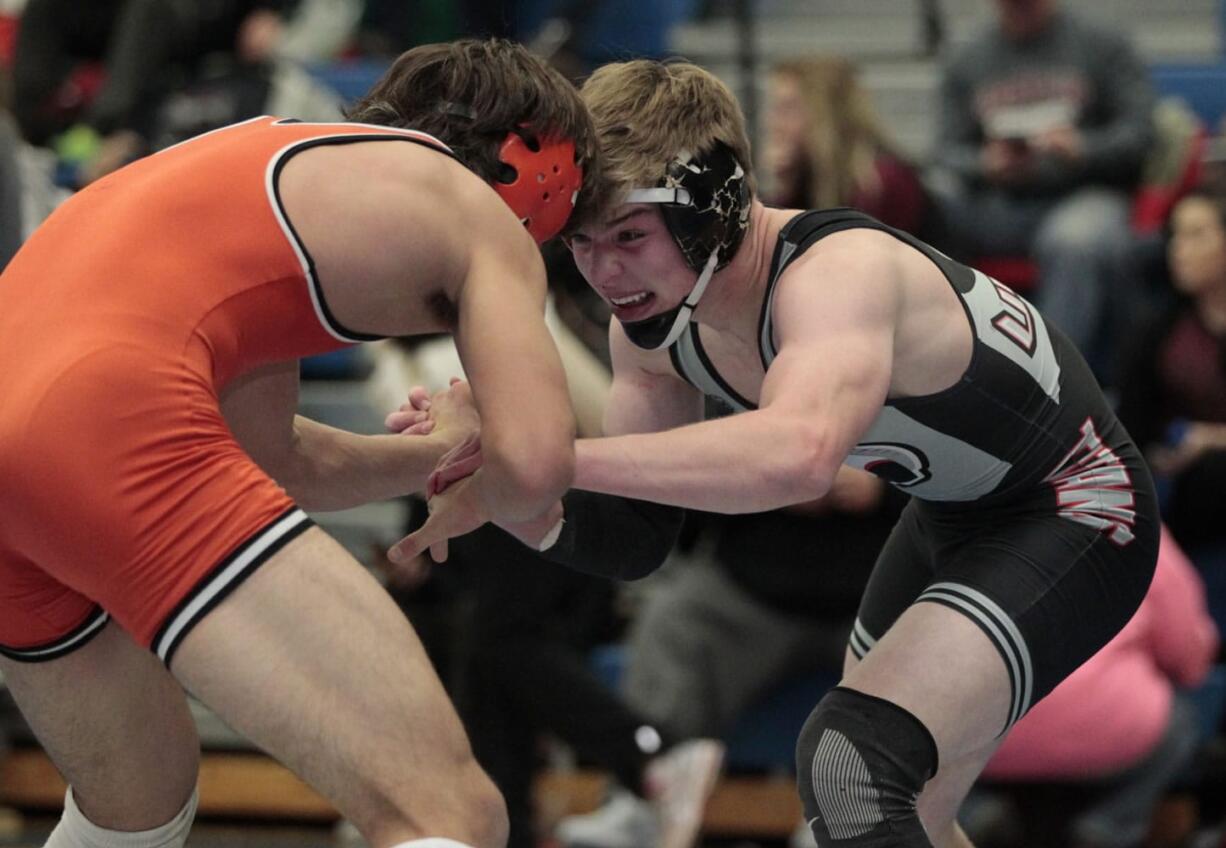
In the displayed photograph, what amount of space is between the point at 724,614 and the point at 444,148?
340cm

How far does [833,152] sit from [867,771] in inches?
146

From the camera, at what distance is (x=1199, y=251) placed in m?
6.40

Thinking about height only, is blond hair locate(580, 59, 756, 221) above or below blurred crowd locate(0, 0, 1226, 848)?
above

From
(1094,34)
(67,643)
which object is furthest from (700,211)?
(1094,34)

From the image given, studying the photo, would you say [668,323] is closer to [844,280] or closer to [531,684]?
[844,280]

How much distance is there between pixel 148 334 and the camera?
2881mm

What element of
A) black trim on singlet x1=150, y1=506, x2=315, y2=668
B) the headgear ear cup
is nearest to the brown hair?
Answer: the headgear ear cup

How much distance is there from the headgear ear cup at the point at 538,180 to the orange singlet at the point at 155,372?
0.72 ft

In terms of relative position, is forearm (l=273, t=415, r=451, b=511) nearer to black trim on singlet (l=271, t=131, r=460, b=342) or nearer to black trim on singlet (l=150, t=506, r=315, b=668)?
black trim on singlet (l=271, t=131, r=460, b=342)

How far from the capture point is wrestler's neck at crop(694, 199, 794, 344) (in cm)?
362

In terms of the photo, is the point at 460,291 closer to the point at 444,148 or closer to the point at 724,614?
the point at 444,148

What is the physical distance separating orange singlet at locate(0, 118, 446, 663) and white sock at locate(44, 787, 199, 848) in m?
0.51

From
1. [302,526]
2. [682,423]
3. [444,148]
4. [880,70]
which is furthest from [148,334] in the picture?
[880,70]

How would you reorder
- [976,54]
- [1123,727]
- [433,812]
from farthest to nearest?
→ [976,54] < [1123,727] < [433,812]
